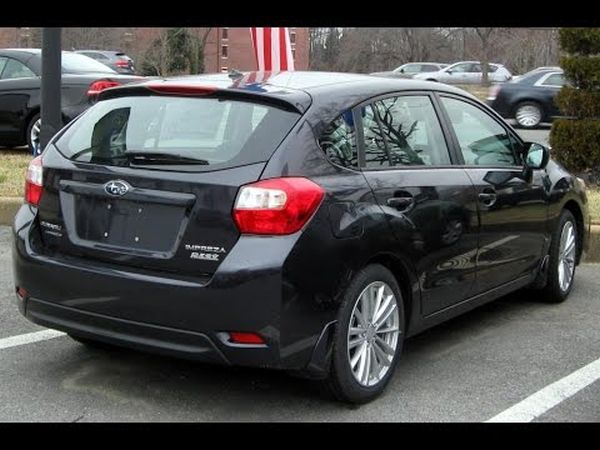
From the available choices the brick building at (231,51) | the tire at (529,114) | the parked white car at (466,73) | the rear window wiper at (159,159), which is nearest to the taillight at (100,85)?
the rear window wiper at (159,159)

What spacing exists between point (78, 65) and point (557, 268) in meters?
7.87

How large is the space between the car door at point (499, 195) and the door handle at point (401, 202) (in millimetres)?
738

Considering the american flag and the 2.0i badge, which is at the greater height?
the american flag

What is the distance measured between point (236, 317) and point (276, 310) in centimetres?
17

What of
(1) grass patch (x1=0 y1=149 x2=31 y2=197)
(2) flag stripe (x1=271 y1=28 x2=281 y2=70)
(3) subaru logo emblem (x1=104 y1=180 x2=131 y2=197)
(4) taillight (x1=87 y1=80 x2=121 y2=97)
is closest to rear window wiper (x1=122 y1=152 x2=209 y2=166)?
(3) subaru logo emblem (x1=104 y1=180 x2=131 y2=197)

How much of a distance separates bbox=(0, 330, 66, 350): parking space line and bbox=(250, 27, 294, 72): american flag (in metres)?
3.33

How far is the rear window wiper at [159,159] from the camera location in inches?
144

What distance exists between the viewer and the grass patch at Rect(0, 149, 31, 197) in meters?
8.34

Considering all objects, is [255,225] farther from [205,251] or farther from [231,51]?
[231,51]

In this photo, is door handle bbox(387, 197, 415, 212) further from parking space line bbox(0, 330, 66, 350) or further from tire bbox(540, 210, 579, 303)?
parking space line bbox(0, 330, 66, 350)

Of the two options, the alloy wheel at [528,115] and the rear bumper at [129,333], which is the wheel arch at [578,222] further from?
the alloy wheel at [528,115]

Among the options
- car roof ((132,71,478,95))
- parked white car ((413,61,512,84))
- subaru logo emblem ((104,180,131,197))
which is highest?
parked white car ((413,61,512,84))

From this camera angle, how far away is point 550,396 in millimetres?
4066

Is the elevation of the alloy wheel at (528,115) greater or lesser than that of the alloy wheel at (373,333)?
greater
